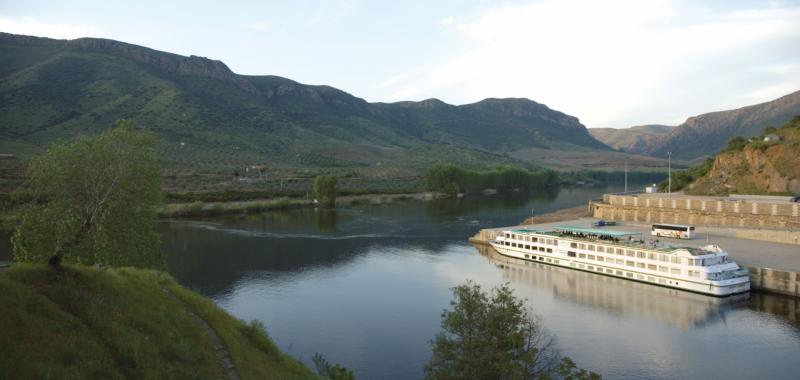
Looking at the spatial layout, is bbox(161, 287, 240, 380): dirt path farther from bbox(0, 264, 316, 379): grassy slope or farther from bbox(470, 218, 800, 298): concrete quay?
bbox(470, 218, 800, 298): concrete quay

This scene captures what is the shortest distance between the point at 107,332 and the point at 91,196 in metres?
6.42

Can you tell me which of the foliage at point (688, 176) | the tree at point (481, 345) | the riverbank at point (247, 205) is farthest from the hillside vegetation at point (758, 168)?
the tree at point (481, 345)

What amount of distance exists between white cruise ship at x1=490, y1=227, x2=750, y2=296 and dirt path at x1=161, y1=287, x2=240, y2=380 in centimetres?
4100

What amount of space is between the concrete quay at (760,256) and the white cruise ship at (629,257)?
1.39 meters

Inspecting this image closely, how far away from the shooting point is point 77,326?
51.9 ft

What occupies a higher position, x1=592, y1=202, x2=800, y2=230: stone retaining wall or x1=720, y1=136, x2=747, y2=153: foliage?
x1=720, y1=136, x2=747, y2=153: foliage

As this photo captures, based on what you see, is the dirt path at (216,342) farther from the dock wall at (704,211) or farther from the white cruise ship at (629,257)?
the dock wall at (704,211)

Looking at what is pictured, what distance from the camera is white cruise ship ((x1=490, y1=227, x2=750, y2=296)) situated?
46625 millimetres

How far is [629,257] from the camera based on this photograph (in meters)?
52.9

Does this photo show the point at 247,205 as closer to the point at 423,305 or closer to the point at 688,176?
the point at 423,305

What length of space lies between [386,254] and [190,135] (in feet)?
443

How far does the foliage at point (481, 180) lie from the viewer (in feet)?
479

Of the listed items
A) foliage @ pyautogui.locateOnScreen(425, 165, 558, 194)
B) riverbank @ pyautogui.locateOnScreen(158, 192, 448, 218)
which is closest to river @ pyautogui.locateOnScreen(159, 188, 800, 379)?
riverbank @ pyautogui.locateOnScreen(158, 192, 448, 218)

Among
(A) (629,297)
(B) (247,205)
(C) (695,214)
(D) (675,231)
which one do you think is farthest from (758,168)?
(B) (247,205)
